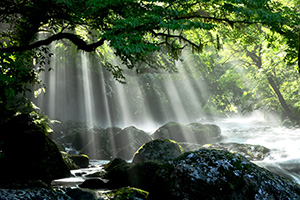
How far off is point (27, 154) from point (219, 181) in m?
6.72

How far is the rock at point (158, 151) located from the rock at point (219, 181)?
474 centimetres

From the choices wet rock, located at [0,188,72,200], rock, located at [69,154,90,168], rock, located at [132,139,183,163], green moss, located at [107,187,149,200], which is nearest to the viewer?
wet rock, located at [0,188,72,200]

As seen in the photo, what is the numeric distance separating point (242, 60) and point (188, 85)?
1648 cm

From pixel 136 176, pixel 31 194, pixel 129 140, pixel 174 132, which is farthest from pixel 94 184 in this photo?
pixel 174 132

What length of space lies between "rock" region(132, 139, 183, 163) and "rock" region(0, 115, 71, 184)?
128 inches

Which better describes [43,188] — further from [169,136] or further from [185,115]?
[185,115]

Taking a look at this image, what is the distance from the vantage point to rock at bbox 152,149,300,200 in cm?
459

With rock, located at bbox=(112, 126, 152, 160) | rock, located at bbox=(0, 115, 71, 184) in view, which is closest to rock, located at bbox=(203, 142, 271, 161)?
rock, located at bbox=(112, 126, 152, 160)

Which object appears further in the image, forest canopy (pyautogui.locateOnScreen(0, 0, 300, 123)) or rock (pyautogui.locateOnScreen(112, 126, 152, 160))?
rock (pyautogui.locateOnScreen(112, 126, 152, 160))

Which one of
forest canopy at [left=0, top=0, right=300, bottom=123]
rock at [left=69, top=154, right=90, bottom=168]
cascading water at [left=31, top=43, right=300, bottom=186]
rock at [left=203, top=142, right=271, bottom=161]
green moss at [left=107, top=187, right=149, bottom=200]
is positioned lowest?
rock at [left=203, top=142, right=271, bottom=161]

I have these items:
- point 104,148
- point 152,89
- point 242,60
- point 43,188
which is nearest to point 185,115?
point 152,89

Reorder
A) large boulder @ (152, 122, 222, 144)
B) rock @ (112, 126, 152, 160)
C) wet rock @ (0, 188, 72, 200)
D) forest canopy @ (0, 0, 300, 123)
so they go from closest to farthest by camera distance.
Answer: wet rock @ (0, 188, 72, 200) < forest canopy @ (0, 0, 300, 123) < rock @ (112, 126, 152, 160) < large boulder @ (152, 122, 222, 144)

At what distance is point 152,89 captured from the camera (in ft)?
114

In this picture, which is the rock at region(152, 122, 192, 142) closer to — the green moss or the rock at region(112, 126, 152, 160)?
the rock at region(112, 126, 152, 160)
